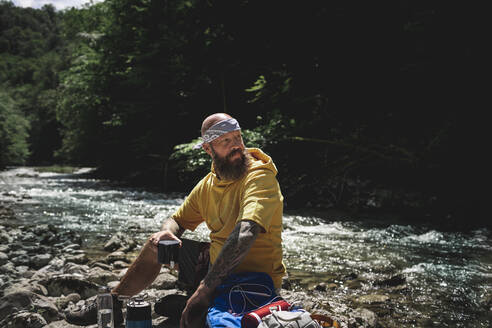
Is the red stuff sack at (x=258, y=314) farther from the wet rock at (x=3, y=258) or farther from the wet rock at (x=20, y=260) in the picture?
the wet rock at (x=3, y=258)

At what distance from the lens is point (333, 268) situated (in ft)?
19.6

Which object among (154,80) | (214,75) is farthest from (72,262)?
(154,80)

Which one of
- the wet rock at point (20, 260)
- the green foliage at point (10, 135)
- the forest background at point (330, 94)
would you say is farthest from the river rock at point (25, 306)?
the green foliage at point (10, 135)

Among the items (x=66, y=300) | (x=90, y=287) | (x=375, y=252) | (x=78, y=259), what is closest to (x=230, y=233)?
(x=66, y=300)

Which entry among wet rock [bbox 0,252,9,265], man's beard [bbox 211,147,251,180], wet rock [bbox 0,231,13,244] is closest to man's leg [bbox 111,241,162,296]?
man's beard [bbox 211,147,251,180]

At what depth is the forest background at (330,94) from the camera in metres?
10.1

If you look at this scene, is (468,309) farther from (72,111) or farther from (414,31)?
(72,111)

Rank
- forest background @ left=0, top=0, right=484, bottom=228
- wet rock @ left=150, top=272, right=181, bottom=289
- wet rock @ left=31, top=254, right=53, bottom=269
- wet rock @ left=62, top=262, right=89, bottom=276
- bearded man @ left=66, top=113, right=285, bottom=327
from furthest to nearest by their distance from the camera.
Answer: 1. forest background @ left=0, top=0, right=484, bottom=228
2. wet rock @ left=31, top=254, right=53, bottom=269
3. wet rock @ left=62, top=262, right=89, bottom=276
4. wet rock @ left=150, top=272, right=181, bottom=289
5. bearded man @ left=66, top=113, right=285, bottom=327

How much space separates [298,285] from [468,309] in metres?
1.86

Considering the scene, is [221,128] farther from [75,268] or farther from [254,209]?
[75,268]

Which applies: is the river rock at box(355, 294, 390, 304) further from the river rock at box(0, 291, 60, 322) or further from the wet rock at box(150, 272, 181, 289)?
the river rock at box(0, 291, 60, 322)

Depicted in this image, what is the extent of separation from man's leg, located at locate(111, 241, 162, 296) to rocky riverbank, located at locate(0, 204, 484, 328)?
342 millimetres

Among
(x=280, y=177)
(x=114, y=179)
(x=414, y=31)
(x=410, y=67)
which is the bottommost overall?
(x=114, y=179)

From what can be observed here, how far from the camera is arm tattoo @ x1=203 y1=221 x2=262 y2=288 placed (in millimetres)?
2463
